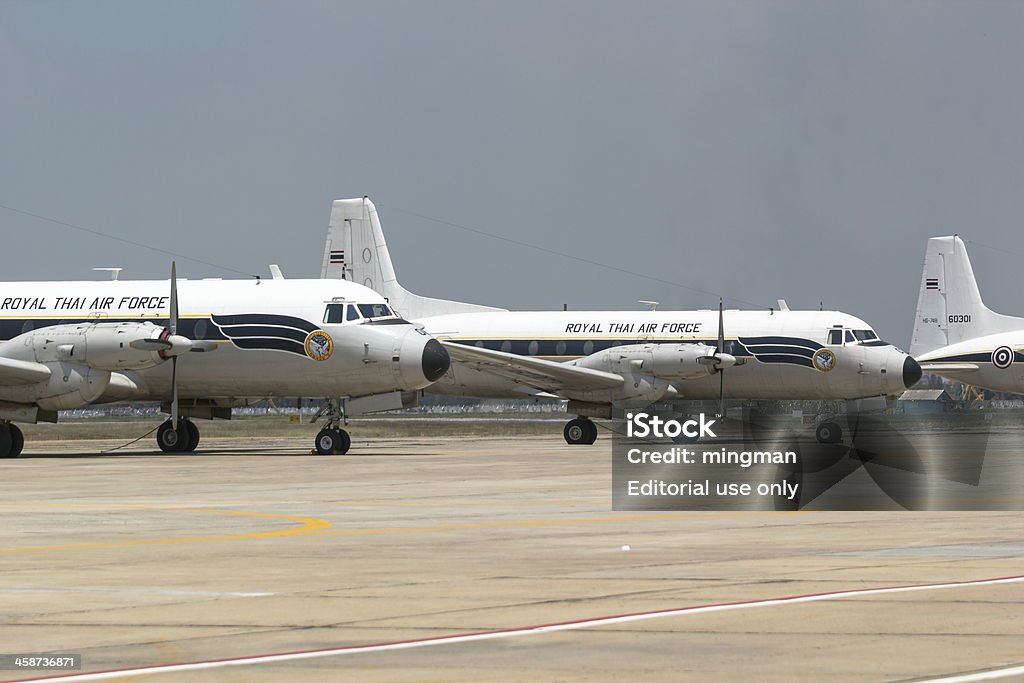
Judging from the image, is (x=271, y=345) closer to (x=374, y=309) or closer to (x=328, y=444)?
(x=374, y=309)

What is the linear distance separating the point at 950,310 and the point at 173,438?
4205cm

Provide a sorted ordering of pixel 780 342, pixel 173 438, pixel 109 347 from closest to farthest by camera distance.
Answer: pixel 109 347 < pixel 173 438 < pixel 780 342

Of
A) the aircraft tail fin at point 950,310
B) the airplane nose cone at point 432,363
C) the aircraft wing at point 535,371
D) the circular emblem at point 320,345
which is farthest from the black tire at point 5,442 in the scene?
the aircraft tail fin at point 950,310

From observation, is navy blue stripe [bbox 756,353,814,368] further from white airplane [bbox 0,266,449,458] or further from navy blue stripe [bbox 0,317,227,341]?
navy blue stripe [bbox 0,317,227,341]

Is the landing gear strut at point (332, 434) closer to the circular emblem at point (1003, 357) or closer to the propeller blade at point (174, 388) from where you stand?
the propeller blade at point (174, 388)

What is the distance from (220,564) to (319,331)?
77.7ft

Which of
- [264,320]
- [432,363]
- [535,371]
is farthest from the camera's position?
[535,371]

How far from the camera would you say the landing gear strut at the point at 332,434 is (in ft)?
122

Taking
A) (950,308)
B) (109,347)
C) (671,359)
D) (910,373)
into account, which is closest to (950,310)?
(950,308)

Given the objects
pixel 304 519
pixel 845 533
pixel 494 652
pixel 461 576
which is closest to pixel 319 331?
pixel 304 519

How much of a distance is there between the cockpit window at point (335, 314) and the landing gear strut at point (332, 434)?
218 centimetres

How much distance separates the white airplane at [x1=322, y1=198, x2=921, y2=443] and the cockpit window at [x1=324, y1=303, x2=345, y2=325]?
386 inches

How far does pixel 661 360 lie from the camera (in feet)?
150

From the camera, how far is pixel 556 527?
55.0 feet
